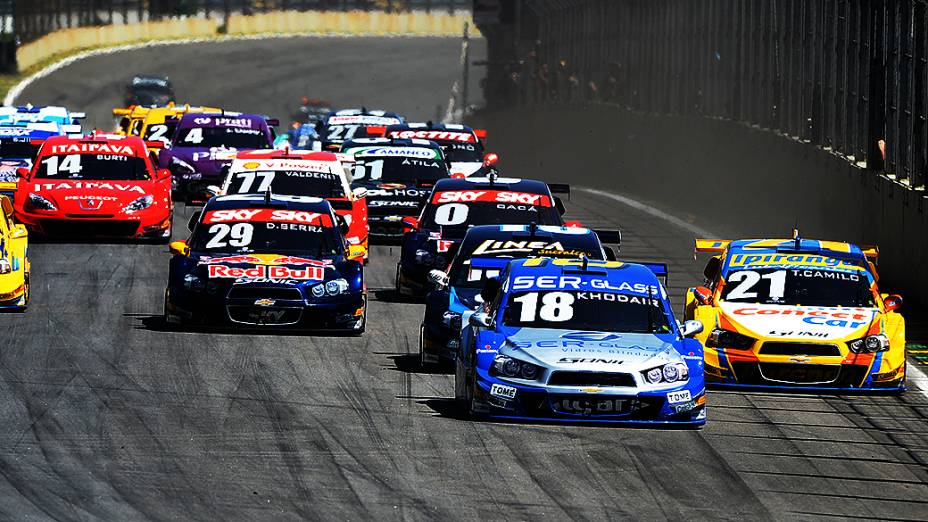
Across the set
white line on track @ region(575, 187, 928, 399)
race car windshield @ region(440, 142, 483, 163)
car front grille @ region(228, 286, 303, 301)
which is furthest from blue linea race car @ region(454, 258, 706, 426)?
race car windshield @ region(440, 142, 483, 163)

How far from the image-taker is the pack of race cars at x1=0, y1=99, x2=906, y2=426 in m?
13.8

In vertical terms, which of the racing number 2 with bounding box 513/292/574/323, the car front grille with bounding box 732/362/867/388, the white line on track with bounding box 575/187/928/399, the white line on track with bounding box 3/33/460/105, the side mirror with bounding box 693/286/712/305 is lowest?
the white line on track with bounding box 3/33/460/105

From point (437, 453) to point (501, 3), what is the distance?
63.6 m

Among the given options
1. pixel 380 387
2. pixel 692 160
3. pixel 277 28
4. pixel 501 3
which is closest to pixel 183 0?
pixel 277 28

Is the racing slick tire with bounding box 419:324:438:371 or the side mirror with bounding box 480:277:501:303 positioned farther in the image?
the racing slick tire with bounding box 419:324:438:371

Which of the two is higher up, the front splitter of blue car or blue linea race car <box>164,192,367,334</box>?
the front splitter of blue car

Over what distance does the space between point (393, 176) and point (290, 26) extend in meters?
88.6

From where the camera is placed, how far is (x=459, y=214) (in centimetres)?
2275

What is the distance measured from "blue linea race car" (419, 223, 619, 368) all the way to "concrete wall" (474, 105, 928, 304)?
4.33 meters

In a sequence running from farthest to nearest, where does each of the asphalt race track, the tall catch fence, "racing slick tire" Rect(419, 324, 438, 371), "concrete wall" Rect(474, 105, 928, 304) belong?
the tall catch fence, "concrete wall" Rect(474, 105, 928, 304), "racing slick tire" Rect(419, 324, 438, 371), the asphalt race track

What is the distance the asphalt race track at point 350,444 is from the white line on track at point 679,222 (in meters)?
0.50

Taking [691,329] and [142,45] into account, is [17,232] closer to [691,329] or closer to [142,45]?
[691,329]

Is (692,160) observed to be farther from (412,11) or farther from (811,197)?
(412,11)

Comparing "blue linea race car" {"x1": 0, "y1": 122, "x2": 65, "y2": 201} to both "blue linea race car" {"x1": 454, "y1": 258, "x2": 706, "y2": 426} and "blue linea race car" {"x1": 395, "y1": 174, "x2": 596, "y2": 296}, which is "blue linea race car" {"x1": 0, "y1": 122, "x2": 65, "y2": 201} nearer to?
"blue linea race car" {"x1": 395, "y1": 174, "x2": 596, "y2": 296}
